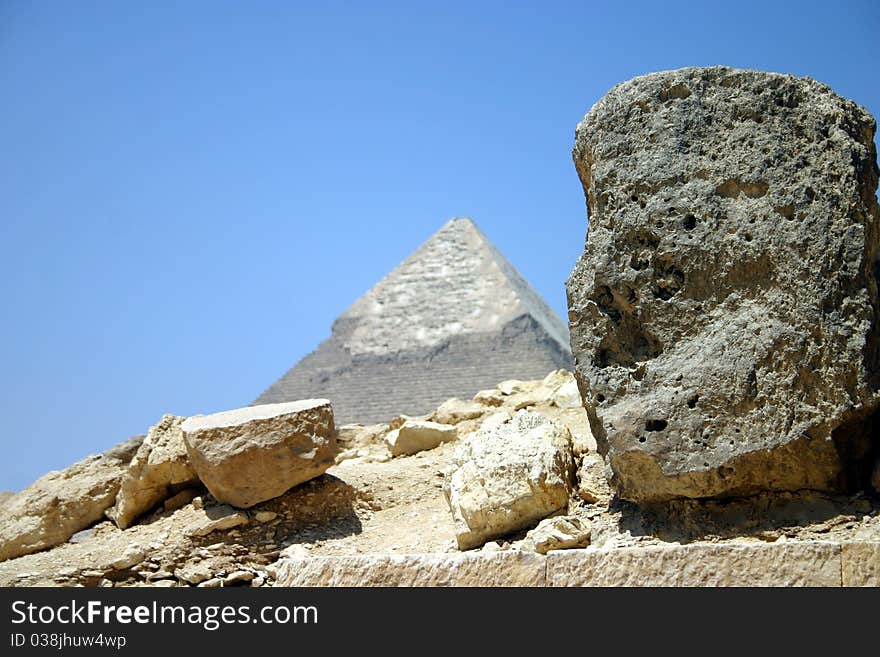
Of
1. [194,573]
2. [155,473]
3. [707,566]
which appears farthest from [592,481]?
[155,473]

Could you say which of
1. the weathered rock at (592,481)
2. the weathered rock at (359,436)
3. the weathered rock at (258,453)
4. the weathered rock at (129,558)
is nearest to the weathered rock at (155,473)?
the weathered rock at (258,453)

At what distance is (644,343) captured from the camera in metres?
4.11

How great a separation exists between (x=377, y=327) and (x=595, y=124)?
72.4m

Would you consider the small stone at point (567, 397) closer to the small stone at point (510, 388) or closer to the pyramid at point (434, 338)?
the small stone at point (510, 388)

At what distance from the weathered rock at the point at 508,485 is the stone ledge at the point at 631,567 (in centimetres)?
101

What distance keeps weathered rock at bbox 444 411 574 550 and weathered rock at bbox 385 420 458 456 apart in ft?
7.07

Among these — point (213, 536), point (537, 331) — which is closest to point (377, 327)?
point (537, 331)

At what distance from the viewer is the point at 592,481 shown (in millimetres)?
4594

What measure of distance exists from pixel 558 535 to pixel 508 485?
0.43 m

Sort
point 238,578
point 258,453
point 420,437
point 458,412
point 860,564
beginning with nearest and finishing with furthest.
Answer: point 860,564 → point 238,578 → point 258,453 → point 420,437 → point 458,412

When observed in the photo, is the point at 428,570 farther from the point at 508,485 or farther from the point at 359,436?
the point at 359,436

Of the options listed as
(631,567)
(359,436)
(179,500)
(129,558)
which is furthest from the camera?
(359,436)

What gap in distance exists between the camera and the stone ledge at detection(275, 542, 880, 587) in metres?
2.98
